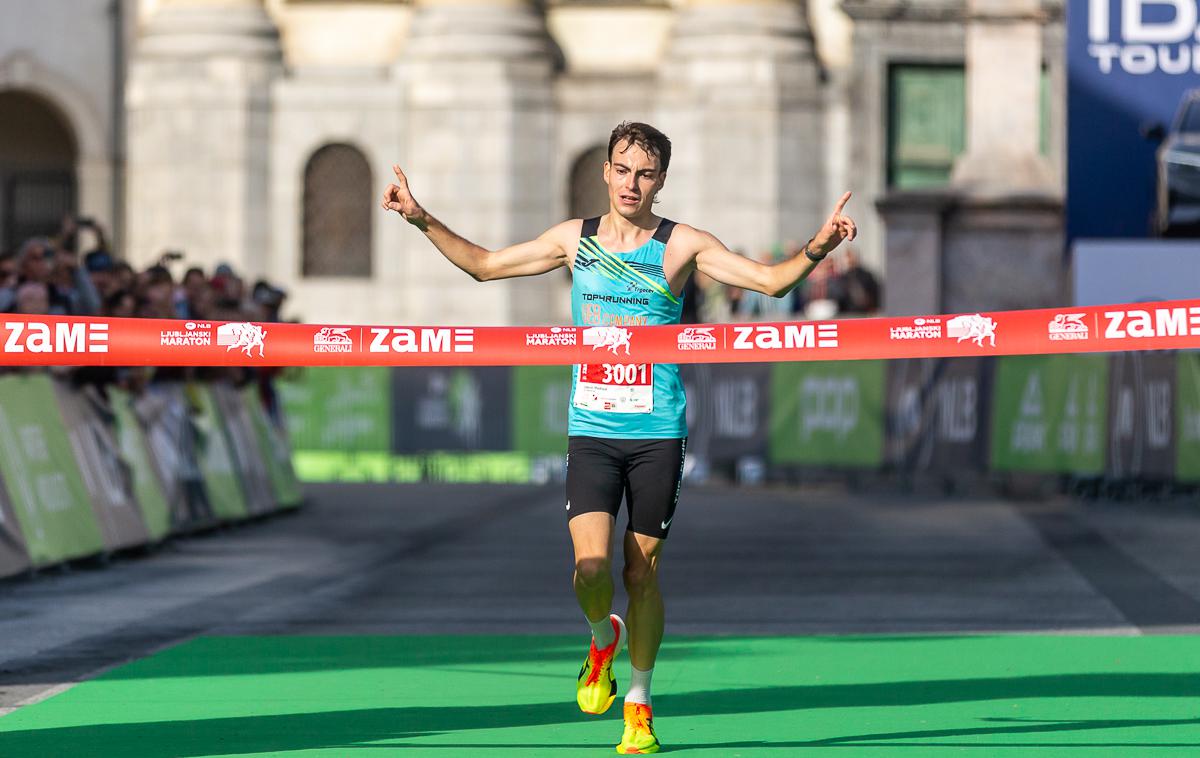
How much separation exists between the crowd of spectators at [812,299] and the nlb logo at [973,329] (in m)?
17.1

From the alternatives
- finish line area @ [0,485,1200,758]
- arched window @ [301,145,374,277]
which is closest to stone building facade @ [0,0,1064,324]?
arched window @ [301,145,374,277]

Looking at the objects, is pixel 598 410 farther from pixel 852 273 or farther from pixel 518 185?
pixel 518 185

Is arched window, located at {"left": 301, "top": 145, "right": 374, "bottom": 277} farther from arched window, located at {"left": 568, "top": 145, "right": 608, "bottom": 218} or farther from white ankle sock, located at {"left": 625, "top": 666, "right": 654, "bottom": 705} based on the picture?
white ankle sock, located at {"left": 625, "top": 666, "right": 654, "bottom": 705}

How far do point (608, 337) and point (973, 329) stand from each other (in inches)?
52.9

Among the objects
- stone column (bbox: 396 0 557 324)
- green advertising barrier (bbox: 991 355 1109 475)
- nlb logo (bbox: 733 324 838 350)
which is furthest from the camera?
stone column (bbox: 396 0 557 324)

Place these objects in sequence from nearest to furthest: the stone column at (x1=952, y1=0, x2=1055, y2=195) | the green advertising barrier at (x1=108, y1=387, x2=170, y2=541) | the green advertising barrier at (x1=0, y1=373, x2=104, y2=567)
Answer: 1. the green advertising barrier at (x1=0, y1=373, x2=104, y2=567)
2. the green advertising barrier at (x1=108, y1=387, x2=170, y2=541)
3. the stone column at (x1=952, y1=0, x2=1055, y2=195)

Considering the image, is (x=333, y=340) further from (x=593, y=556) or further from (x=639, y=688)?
(x=639, y=688)

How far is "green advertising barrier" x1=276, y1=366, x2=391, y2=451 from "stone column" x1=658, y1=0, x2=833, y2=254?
385 inches

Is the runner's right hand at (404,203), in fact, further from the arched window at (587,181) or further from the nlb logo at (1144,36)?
the arched window at (587,181)

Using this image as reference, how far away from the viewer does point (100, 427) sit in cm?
1605

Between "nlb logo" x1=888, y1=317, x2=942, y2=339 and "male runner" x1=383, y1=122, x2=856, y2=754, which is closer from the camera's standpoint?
"male runner" x1=383, y1=122, x2=856, y2=754

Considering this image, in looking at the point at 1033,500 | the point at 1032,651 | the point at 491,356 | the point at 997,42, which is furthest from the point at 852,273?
the point at 491,356

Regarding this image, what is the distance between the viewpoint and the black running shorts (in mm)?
8242

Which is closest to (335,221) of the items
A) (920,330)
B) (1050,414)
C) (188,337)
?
(1050,414)
